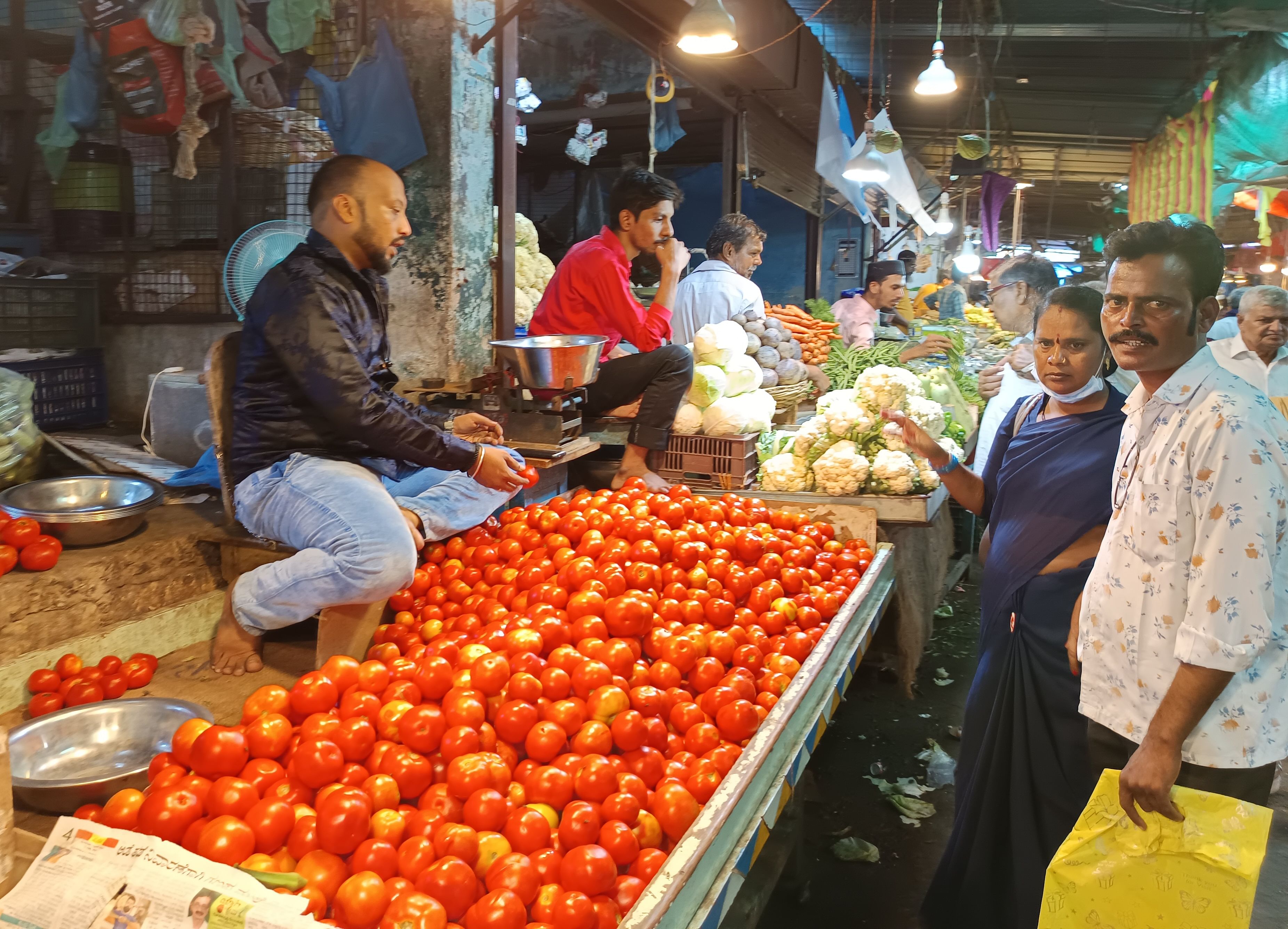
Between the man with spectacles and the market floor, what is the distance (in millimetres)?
1487

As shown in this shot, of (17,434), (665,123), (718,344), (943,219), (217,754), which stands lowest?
(217,754)

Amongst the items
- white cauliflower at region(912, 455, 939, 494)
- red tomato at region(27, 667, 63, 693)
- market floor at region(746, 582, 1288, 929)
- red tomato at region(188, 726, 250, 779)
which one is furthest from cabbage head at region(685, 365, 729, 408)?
red tomato at region(188, 726, 250, 779)

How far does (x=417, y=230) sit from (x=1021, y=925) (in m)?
4.34

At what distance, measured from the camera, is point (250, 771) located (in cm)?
188

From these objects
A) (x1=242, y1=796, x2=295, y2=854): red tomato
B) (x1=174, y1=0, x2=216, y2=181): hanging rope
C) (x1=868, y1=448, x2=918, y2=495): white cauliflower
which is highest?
(x1=174, y1=0, x2=216, y2=181): hanging rope

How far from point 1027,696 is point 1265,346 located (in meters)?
4.33

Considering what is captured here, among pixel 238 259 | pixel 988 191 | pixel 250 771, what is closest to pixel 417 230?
pixel 238 259

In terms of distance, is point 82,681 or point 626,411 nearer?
point 82,681

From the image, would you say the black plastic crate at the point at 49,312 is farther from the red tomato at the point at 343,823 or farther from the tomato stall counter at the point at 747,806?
the tomato stall counter at the point at 747,806

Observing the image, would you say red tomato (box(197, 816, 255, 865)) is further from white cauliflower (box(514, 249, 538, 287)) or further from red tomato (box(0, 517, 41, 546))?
white cauliflower (box(514, 249, 538, 287))

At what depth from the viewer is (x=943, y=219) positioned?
71.7ft

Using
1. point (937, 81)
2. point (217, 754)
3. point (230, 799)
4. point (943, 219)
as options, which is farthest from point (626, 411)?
point (943, 219)

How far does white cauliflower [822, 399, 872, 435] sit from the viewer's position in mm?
4762

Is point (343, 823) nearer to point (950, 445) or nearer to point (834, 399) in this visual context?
point (834, 399)
